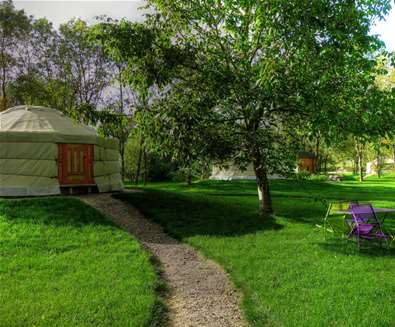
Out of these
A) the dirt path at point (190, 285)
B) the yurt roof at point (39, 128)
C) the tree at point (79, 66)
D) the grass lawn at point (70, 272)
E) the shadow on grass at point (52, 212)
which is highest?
the tree at point (79, 66)

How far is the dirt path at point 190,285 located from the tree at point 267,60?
8.85 ft

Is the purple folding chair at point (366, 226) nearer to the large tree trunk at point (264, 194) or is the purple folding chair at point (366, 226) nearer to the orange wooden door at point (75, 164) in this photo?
the large tree trunk at point (264, 194)

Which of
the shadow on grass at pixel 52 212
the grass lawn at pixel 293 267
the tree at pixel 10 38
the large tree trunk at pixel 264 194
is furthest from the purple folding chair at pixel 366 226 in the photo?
the tree at pixel 10 38

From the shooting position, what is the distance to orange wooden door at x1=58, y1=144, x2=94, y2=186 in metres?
11.3

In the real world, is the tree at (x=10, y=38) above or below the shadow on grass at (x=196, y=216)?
above

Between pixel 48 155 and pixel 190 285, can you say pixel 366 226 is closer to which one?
pixel 190 285

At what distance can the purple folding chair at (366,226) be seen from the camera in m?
6.31

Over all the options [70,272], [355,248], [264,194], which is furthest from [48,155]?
[355,248]

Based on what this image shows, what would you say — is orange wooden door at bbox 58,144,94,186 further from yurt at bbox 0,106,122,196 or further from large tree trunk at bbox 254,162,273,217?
large tree trunk at bbox 254,162,273,217

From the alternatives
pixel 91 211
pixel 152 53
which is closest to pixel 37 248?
pixel 91 211

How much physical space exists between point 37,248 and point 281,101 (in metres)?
5.18

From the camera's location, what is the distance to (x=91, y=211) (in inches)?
357

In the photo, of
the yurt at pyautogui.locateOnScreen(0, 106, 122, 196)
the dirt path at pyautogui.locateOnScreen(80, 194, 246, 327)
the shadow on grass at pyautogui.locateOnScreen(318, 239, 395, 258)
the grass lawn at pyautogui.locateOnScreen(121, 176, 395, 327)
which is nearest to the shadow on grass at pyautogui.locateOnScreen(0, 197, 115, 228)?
the dirt path at pyautogui.locateOnScreen(80, 194, 246, 327)

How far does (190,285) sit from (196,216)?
4509mm
